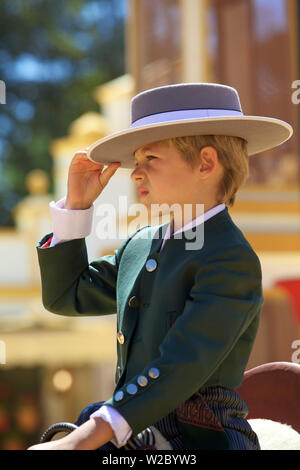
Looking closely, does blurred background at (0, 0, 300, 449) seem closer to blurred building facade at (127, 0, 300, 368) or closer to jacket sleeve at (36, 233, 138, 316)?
blurred building facade at (127, 0, 300, 368)

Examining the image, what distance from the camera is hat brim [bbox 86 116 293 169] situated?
1394mm

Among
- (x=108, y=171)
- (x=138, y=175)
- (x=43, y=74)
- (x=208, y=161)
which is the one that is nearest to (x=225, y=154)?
(x=208, y=161)

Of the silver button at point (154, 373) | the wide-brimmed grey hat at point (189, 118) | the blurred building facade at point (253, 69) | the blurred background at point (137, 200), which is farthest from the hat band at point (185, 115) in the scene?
the blurred building facade at point (253, 69)

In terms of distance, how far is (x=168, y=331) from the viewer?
4.40ft

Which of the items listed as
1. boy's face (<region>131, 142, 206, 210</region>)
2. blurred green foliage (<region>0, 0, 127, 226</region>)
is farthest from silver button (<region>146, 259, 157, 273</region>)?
blurred green foliage (<region>0, 0, 127, 226</region>)

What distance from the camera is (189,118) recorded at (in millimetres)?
1383

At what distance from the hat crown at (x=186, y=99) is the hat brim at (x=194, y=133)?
0.14ft

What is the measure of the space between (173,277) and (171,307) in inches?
2.1

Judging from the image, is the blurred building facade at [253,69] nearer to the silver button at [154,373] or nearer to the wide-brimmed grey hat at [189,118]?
the wide-brimmed grey hat at [189,118]

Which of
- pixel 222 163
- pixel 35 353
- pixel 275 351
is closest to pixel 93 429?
pixel 222 163

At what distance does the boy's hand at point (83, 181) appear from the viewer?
1592mm

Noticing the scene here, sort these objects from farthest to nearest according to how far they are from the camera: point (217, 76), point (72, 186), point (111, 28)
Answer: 1. point (111, 28)
2. point (217, 76)
3. point (72, 186)

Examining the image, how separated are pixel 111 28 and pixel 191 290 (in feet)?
47.5
